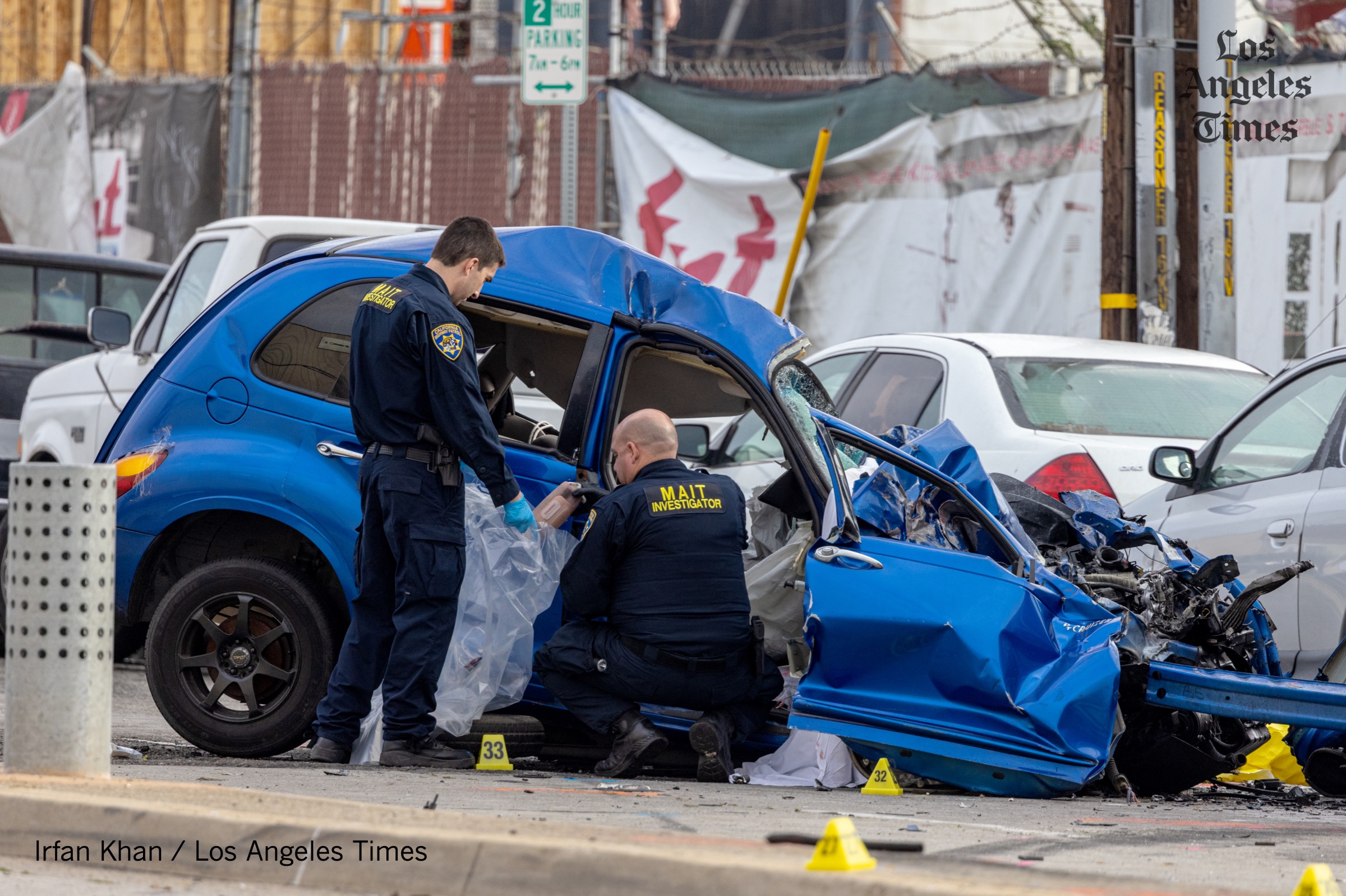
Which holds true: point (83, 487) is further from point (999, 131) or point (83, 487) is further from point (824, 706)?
point (999, 131)

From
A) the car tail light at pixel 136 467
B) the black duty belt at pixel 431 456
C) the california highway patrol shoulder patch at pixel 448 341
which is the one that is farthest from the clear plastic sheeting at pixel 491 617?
the car tail light at pixel 136 467

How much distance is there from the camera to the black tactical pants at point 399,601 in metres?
5.58

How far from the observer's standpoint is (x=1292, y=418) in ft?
22.1

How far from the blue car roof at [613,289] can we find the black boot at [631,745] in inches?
48.1

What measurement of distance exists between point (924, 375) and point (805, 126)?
6.22 meters

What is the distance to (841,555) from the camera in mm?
5516

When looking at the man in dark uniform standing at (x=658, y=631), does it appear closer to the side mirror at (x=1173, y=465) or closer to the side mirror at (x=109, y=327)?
the side mirror at (x=1173, y=465)

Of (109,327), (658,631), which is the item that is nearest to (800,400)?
(658,631)

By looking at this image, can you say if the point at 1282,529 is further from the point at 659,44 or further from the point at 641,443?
the point at 659,44

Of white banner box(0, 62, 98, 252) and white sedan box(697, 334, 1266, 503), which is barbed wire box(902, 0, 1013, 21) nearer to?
Result: white sedan box(697, 334, 1266, 503)

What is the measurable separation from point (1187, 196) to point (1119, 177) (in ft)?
1.32

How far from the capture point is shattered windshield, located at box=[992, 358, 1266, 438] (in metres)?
7.43

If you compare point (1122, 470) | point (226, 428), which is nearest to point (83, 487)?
point (226, 428)

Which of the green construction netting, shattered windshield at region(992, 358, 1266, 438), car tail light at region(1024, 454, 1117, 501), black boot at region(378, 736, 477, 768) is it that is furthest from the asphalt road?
the green construction netting
